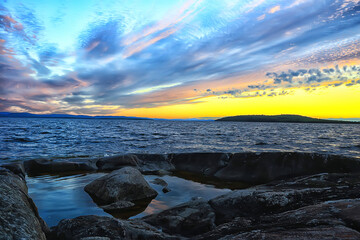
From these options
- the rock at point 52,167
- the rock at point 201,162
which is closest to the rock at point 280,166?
the rock at point 201,162

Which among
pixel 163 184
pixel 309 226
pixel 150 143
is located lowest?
pixel 150 143

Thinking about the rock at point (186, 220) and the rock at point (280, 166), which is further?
the rock at point (280, 166)

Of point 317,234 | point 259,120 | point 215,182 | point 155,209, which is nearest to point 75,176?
point 155,209

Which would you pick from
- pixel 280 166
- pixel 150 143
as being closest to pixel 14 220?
pixel 280 166

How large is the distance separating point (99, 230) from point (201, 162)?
863cm

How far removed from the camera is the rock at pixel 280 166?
357 inches

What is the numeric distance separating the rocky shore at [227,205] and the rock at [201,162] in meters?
0.06

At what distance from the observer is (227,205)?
5.71 meters

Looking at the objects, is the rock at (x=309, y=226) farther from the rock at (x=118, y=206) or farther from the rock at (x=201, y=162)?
the rock at (x=201, y=162)

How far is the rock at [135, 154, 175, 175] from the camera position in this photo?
1202 centimetres

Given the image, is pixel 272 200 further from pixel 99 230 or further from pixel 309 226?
pixel 99 230

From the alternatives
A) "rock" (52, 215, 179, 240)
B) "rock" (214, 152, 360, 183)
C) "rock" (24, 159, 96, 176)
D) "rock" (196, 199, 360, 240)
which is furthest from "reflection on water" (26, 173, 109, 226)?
"rock" (214, 152, 360, 183)

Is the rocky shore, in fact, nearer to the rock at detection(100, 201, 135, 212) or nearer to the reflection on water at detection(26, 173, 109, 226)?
the rock at detection(100, 201, 135, 212)

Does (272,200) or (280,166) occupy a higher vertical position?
(272,200)
